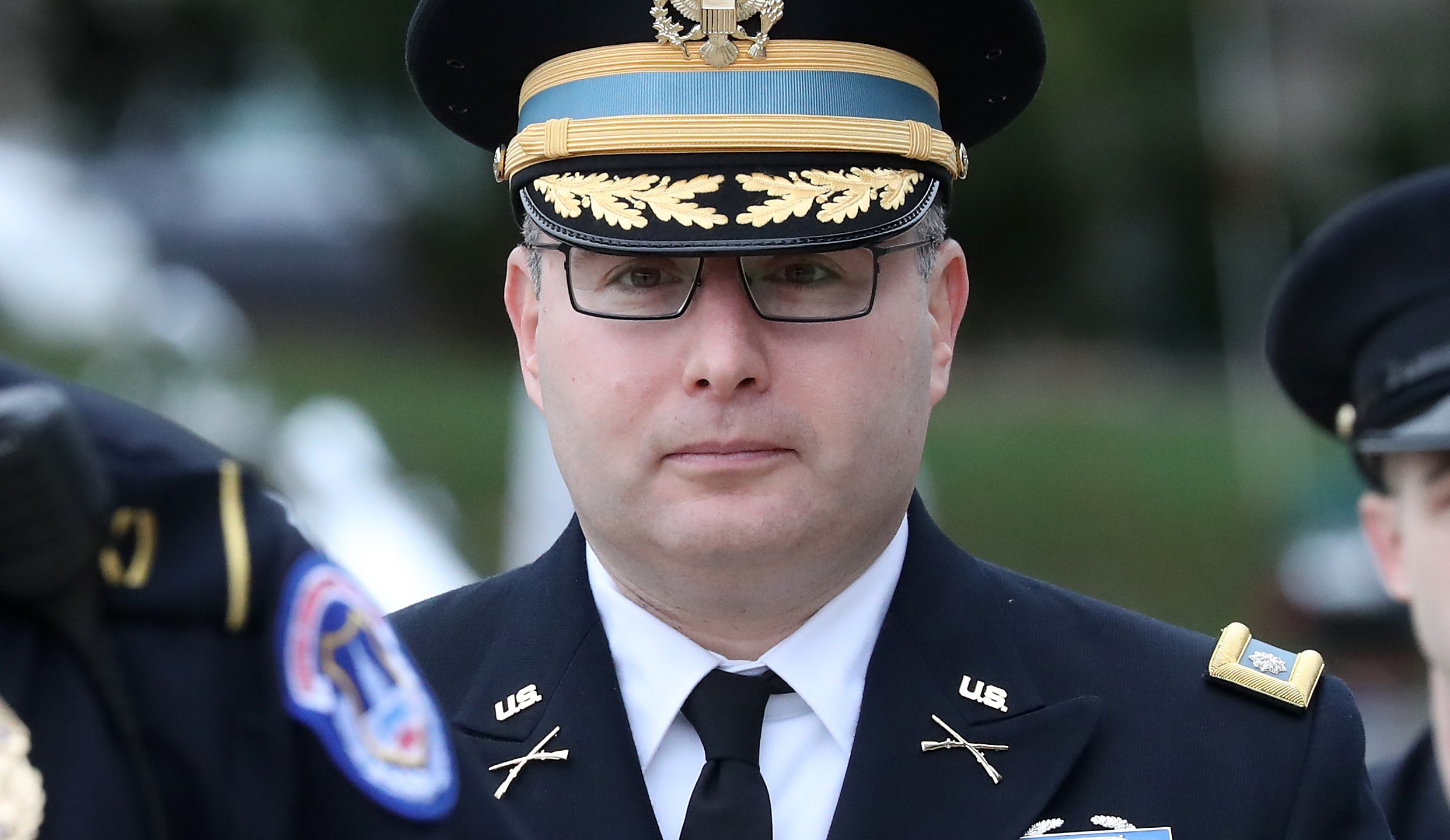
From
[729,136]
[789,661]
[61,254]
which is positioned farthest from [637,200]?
[61,254]

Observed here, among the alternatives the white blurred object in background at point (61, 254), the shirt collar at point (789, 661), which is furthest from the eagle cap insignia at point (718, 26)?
the white blurred object in background at point (61, 254)

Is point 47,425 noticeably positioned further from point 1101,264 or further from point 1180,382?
point 1101,264

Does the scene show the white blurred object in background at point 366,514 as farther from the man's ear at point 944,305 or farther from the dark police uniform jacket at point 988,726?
the man's ear at point 944,305

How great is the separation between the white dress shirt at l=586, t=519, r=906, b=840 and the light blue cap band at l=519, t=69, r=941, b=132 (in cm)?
67

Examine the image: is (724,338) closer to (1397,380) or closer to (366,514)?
(1397,380)

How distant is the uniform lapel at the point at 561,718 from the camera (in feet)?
8.43

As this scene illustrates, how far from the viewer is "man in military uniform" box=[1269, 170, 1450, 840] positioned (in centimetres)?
299

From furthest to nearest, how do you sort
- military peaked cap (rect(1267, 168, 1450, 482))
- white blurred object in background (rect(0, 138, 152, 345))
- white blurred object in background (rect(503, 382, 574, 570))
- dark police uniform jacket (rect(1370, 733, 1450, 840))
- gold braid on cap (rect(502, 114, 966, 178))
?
white blurred object in background (rect(0, 138, 152, 345)) < white blurred object in background (rect(503, 382, 574, 570)) < dark police uniform jacket (rect(1370, 733, 1450, 840)) < military peaked cap (rect(1267, 168, 1450, 482)) < gold braid on cap (rect(502, 114, 966, 178))

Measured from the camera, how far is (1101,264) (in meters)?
21.2

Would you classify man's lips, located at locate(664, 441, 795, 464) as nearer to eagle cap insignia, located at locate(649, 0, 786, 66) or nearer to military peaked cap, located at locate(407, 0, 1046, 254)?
military peaked cap, located at locate(407, 0, 1046, 254)

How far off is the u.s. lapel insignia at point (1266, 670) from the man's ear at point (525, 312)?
1059 millimetres

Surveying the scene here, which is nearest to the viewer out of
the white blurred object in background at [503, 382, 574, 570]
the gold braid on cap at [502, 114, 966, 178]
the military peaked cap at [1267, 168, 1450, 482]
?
the gold braid on cap at [502, 114, 966, 178]

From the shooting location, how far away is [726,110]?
8.31 feet

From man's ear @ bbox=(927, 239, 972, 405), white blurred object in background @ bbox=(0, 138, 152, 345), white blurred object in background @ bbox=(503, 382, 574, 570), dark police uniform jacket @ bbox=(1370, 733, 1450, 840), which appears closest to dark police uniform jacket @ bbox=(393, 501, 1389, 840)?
man's ear @ bbox=(927, 239, 972, 405)
